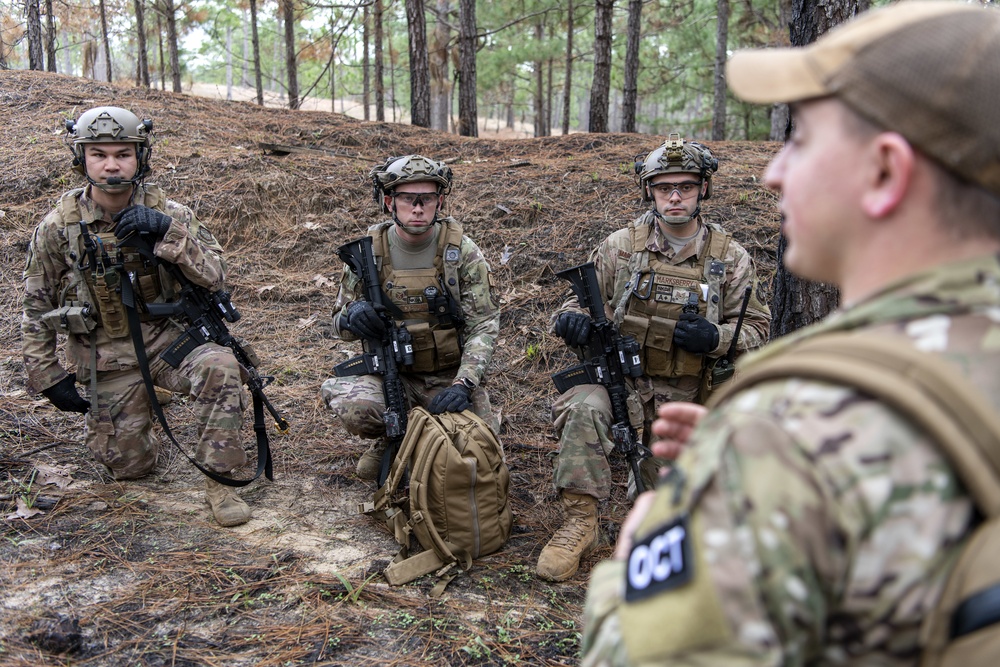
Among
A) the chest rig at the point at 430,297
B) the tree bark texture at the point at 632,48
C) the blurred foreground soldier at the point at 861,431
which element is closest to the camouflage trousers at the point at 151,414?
the chest rig at the point at 430,297

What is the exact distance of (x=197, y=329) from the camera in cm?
448

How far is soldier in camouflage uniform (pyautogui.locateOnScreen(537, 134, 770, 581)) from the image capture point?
3.98 metres

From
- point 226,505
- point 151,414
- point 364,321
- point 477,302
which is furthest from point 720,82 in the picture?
point 226,505

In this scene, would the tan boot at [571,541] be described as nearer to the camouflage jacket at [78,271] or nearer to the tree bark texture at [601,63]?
the camouflage jacket at [78,271]

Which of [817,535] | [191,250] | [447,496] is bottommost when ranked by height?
[447,496]

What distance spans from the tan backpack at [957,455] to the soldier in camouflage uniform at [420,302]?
3513 millimetres

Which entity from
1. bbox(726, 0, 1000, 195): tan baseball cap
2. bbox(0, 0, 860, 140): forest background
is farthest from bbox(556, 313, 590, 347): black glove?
bbox(0, 0, 860, 140): forest background

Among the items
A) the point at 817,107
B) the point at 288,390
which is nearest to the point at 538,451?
the point at 288,390

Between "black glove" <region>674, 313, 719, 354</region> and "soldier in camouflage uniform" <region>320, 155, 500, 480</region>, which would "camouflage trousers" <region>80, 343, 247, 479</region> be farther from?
"black glove" <region>674, 313, 719, 354</region>

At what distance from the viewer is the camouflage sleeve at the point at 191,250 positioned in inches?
167

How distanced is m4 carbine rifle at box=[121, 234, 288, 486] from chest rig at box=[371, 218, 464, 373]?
2.97 feet

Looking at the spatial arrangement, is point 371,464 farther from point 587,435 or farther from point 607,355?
point 607,355

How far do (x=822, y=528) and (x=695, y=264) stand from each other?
11.7 feet

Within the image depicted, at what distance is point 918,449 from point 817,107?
48 cm
